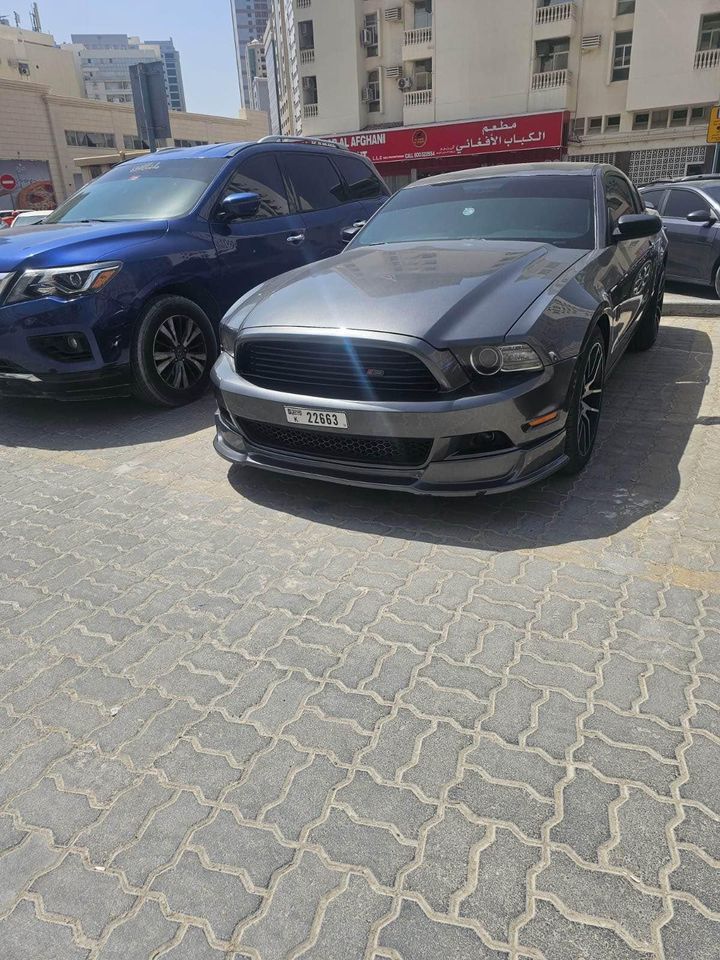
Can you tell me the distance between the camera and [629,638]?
2531 millimetres

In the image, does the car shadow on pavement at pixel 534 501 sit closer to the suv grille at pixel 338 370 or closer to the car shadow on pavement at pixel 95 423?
the suv grille at pixel 338 370

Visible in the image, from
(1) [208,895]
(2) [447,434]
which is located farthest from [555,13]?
(1) [208,895]

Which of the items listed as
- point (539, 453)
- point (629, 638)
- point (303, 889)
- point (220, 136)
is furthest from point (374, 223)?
point (220, 136)

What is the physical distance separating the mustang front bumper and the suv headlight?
196cm

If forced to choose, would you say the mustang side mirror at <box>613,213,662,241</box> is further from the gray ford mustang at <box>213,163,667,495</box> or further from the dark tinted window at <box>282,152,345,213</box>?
the dark tinted window at <box>282,152,345,213</box>

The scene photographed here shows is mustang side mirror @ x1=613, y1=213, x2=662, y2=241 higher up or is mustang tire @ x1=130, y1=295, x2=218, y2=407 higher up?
mustang side mirror @ x1=613, y1=213, x2=662, y2=241

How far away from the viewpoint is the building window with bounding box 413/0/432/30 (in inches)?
1341

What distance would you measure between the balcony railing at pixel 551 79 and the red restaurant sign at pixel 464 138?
158cm

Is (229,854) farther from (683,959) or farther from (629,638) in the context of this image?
(629,638)

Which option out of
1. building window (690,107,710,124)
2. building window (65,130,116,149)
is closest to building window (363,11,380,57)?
building window (690,107,710,124)

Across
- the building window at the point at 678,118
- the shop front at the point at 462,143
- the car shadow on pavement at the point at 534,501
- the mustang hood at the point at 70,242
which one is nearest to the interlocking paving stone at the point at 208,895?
the car shadow on pavement at the point at 534,501

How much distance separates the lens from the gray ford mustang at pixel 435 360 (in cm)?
318

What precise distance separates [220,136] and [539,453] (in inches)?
2618

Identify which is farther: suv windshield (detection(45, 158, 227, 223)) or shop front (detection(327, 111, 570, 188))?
shop front (detection(327, 111, 570, 188))
